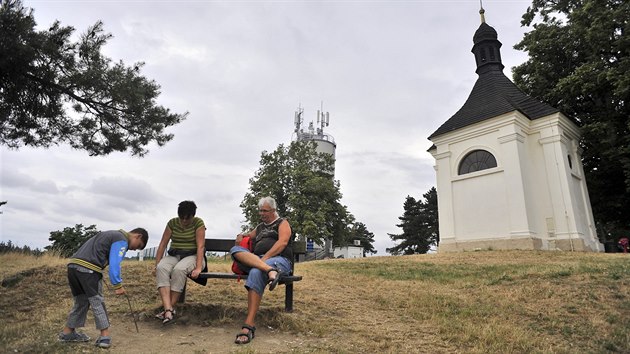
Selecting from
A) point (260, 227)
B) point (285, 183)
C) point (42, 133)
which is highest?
point (285, 183)

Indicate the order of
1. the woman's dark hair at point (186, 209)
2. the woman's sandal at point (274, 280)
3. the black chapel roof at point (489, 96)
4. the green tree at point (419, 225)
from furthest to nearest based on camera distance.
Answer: the green tree at point (419, 225) < the black chapel roof at point (489, 96) < the woman's dark hair at point (186, 209) < the woman's sandal at point (274, 280)

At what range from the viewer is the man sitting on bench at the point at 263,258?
→ 12.5 feet

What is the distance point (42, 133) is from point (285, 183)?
79.1 ft

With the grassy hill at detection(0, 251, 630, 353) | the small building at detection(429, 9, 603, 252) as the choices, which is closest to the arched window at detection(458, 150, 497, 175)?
the small building at detection(429, 9, 603, 252)

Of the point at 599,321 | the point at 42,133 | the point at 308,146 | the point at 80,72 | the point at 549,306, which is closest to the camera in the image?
the point at 599,321

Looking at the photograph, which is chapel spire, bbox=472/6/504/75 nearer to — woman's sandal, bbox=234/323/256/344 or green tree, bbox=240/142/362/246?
green tree, bbox=240/142/362/246

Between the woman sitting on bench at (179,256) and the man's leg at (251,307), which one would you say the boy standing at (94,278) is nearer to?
the woman sitting on bench at (179,256)

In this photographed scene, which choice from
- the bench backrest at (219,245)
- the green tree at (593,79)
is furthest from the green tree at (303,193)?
the bench backrest at (219,245)

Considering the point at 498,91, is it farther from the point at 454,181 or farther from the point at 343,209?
the point at 343,209

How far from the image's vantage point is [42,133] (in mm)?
8227

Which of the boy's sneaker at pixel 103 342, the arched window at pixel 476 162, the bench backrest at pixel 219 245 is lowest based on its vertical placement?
the boy's sneaker at pixel 103 342

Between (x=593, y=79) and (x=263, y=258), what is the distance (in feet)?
64.8

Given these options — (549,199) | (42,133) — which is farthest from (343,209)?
(42,133)

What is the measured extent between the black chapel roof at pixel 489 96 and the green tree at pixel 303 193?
11.8 metres
